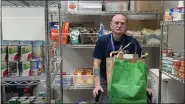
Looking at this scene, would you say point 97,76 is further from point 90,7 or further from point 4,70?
point 4,70

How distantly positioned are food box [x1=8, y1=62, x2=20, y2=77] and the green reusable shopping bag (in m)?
0.72

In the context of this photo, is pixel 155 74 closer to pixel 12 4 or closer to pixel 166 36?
pixel 166 36

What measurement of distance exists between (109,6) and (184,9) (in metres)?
1.11

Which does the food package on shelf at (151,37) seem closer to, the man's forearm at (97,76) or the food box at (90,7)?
the food box at (90,7)

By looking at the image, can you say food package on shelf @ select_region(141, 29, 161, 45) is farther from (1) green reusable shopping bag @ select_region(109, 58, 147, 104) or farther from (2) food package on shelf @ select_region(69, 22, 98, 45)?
(1) green reusable shopping bag @ select_region(109, 58, 147, 104)

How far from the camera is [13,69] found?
163 cm

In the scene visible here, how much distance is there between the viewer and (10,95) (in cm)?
225

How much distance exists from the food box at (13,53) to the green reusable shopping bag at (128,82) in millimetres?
747

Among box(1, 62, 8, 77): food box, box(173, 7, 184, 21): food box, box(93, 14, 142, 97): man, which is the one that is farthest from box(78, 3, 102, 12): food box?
box(1, 62, 8, 77): food box

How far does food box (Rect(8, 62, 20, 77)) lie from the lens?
1622mm

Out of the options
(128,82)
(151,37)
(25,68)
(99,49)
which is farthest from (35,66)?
(151,37)

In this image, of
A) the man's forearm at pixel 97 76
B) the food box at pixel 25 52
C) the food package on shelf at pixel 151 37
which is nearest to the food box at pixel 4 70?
the food box at pixel 25 52

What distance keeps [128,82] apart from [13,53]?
881 millimetres

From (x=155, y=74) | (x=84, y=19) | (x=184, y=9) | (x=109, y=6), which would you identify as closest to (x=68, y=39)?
(x=84, y=19)
